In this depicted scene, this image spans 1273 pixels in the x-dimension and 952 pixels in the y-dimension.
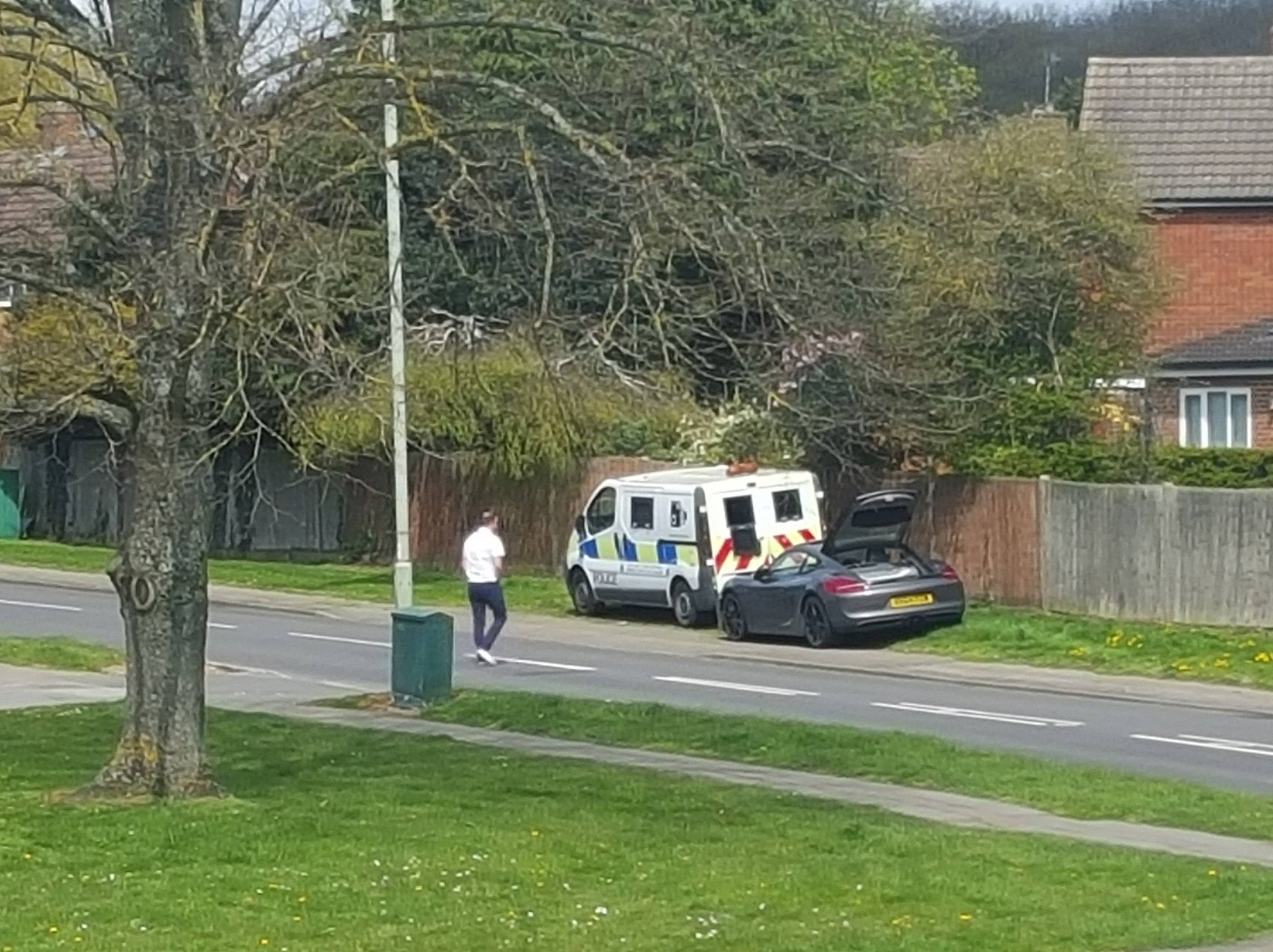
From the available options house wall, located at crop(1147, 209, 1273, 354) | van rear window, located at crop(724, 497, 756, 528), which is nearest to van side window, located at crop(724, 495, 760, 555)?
van rear window, located at crop(724, 497, 756, 528)

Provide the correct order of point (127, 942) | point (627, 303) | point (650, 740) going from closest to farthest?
point (127, 942)
point (627, 303)
point (650, 740)

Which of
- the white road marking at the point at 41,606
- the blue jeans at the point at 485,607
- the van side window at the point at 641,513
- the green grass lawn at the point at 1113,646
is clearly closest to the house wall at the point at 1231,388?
the green grass lawn at the point at 1113,646

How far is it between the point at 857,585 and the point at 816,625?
0.86 metres

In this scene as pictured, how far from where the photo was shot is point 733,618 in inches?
1277

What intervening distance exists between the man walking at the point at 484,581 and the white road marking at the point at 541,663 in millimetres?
607

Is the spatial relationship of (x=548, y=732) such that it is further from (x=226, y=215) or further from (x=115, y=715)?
(x=226, y=215)

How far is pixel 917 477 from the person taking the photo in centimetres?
3488

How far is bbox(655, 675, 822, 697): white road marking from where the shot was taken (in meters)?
25.4

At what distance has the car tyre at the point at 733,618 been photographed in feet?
106

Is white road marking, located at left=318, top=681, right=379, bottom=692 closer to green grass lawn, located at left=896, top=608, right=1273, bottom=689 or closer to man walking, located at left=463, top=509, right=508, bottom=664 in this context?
man walking, located at left=463, top=509, right=508, bottom=664

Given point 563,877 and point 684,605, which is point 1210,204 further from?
point 563,877

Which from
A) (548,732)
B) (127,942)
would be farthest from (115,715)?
(127,942)

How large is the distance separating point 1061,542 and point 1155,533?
1.59 metres

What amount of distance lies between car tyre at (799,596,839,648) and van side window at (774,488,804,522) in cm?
270
